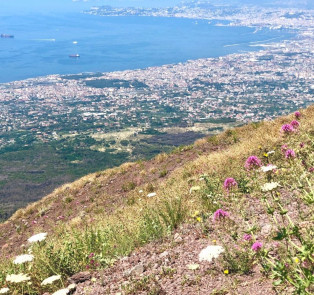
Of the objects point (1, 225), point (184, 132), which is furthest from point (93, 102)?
point (1, 225)

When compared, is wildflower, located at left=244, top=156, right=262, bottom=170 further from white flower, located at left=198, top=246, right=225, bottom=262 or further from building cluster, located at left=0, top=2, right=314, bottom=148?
building cluster, located at left=0, top=2, right=314, bottom=148

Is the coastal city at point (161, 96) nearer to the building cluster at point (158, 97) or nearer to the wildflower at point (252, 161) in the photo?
the building cluster at point (158, 97)

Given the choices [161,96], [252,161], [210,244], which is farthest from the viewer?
[161,96]

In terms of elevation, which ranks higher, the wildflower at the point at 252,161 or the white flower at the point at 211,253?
the wildflower at the point at 252,161

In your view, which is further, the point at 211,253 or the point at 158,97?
the point at 158,97

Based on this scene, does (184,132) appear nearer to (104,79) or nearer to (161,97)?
(161,97)

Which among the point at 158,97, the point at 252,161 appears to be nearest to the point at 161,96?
the point at 158,97

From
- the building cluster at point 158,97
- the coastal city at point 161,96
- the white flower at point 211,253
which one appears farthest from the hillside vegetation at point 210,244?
the building cluster at point 158,97

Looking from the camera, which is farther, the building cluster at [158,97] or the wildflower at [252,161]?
the building cluster at [158,97]

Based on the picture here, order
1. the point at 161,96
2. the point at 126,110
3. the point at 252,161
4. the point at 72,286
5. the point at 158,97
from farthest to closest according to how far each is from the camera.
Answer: the point at 161,96
the point at 158,97
the point at 126,110
the point at 252,161
the point at 72,286

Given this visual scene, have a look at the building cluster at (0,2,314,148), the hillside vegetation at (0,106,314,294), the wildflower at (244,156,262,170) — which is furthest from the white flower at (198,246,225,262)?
the building cluster at (0,2,314,148)

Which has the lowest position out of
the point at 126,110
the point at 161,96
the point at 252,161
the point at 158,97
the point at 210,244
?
the point at 126,110

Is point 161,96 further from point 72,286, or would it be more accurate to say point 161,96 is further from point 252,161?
point 72,286
